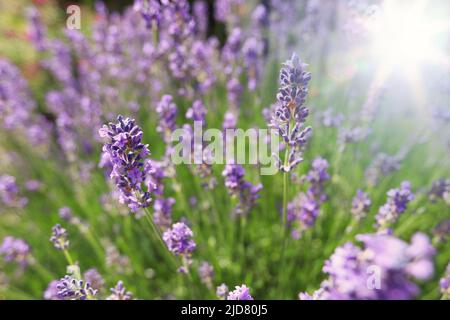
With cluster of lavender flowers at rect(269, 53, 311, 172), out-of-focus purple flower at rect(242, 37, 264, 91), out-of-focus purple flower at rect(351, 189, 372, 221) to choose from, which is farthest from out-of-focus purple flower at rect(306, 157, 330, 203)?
out-of-focus purple flower at rect(242, 37, 264, 91)

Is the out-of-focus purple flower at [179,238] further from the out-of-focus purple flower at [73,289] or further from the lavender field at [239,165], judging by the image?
the out-of-focus purple flower at [73,289]

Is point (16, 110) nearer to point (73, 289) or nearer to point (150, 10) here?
point (150, 10)

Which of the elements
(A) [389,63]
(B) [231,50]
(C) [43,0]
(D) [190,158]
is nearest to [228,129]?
(D) [190,158]

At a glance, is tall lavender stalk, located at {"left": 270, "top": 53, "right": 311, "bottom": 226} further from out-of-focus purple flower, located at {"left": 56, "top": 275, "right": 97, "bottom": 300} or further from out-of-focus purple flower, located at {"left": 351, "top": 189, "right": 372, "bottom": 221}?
out-of-focus purple flower, located at {"left": 56, "top": 275, "right": 97, "bottom": 300}

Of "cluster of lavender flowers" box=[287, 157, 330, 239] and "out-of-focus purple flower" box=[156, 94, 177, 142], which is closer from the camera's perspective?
"out-of-focus purple flower" box=[156, 94, 177, 142]

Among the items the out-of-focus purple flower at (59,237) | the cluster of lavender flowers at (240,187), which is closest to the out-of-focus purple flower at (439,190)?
the cluster of lavender flowers at (240,187)
